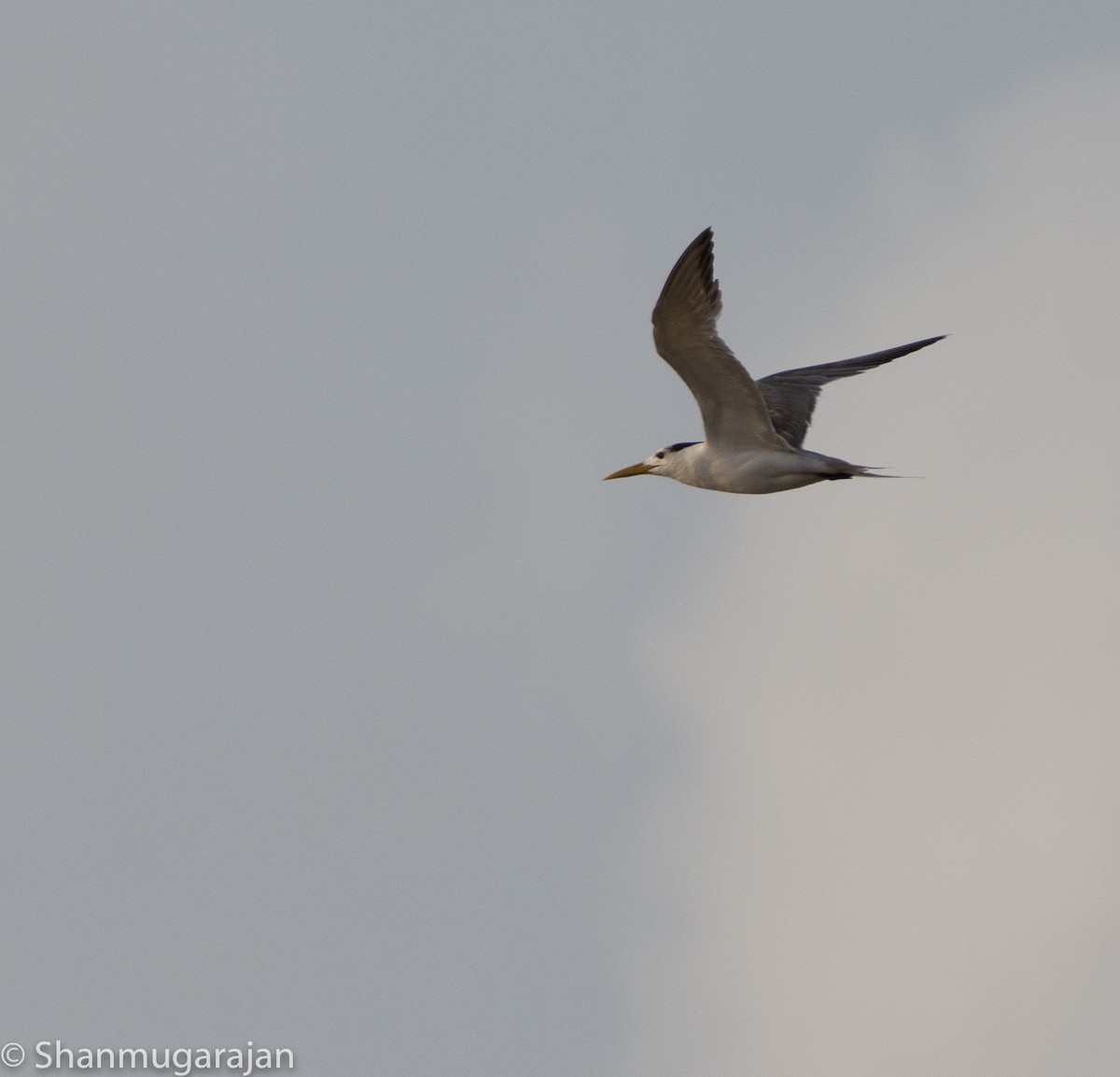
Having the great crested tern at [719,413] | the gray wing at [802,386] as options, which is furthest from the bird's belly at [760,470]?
the gray wing at [802,386]

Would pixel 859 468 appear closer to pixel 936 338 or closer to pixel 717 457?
pixel 717 457

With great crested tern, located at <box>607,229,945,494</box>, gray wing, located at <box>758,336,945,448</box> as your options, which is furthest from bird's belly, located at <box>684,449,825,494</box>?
gray wing, located at <box>758,336,945,448</box>

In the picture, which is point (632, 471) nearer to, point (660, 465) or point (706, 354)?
point (660, 465)

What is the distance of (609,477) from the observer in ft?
74.8

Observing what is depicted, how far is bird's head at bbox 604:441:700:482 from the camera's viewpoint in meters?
21.4

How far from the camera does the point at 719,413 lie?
20016mm

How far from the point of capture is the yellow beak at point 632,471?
72.8ft

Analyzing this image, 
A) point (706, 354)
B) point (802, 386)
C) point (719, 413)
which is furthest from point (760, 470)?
point (802, 386)

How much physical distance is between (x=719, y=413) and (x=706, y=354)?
3.74ft

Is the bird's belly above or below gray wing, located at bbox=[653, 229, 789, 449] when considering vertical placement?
below

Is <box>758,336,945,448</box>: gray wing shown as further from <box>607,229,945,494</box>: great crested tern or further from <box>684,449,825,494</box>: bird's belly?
<box>684,449,825,494</box>: bird's belly

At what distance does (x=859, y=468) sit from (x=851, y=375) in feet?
13.6

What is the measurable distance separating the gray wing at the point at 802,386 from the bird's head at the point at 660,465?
108cm

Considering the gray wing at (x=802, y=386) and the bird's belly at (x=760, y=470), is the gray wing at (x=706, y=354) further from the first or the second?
the gray wing at (x=802, y=386)
